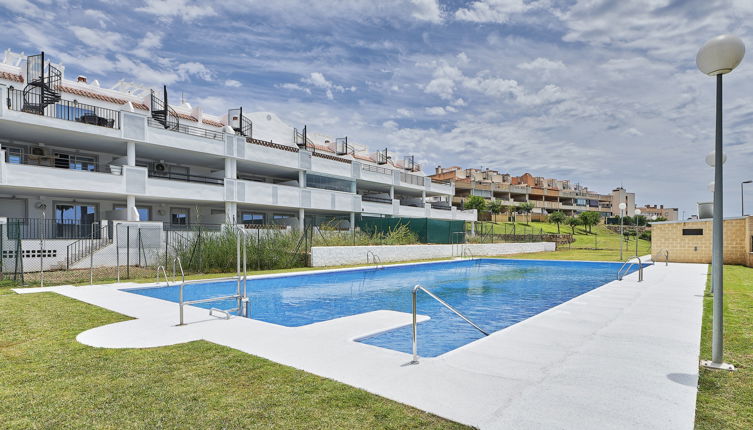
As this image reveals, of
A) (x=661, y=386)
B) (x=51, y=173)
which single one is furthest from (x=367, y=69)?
(x=661, y=386)

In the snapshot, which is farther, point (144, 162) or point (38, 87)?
point (144, 162)

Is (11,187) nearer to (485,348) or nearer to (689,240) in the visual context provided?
(485,348)

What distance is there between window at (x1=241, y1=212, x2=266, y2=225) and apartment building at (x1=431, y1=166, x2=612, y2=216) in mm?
39831

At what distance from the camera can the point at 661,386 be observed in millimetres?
4168

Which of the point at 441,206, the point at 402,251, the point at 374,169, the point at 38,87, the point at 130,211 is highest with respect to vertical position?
the point at 38,87

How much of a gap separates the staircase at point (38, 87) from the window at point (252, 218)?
13913 mm

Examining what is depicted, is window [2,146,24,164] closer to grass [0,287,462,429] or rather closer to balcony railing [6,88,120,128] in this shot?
balcony railing [6,88,120,128]

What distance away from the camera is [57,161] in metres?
23.6

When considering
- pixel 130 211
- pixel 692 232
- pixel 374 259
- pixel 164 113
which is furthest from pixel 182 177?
pixel 692 232

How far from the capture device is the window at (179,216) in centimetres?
2808

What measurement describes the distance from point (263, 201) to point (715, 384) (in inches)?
1077

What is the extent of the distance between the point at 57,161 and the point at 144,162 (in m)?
4.54

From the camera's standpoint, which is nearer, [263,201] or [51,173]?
[51,173]

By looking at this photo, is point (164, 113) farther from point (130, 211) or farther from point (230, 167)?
point (130, 211)
